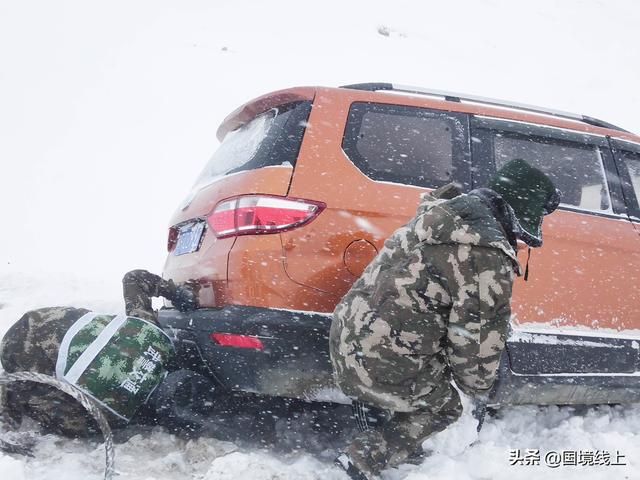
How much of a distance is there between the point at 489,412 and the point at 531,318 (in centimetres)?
73

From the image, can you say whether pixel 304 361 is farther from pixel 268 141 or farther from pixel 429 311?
pixel 268 141

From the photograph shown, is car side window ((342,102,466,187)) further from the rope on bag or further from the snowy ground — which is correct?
the rope on bag

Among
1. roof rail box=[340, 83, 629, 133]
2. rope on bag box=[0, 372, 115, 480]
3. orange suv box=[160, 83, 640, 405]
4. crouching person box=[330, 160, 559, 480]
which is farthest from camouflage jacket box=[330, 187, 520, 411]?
rope on bag box=[0, 372, 115, 480]

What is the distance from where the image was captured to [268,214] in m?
2.42

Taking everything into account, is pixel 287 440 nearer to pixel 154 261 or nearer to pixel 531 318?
pixel 531 318

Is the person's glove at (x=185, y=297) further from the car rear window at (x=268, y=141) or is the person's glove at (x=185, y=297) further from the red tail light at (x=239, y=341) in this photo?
the car rear window at (x=268, y=141)

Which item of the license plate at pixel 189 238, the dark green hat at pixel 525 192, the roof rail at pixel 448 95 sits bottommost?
the license plate at pixel 189 238

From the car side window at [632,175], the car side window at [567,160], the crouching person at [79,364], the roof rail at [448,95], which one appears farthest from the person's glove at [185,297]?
the car side window at [632,175]

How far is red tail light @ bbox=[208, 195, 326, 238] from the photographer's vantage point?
2.41 m

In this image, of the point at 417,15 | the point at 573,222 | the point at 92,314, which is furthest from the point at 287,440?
the point at 417,15

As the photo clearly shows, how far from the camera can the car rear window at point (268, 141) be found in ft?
8.41

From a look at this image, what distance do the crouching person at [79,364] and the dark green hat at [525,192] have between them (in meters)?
1.55

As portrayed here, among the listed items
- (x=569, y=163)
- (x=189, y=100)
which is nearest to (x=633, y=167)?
(x=569, y=163)

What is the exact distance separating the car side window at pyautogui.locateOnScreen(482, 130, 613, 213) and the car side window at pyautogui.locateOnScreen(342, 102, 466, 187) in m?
0.24
